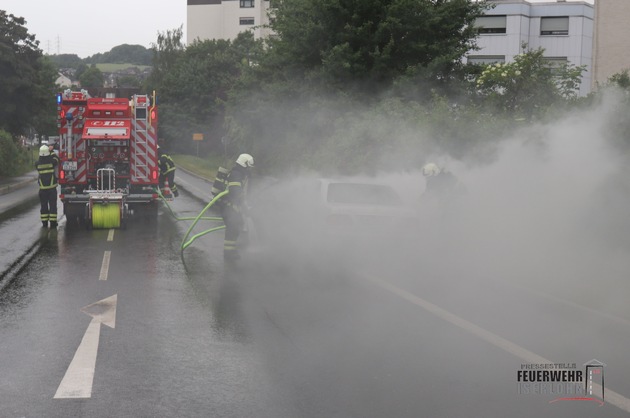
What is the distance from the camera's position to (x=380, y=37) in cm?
2625

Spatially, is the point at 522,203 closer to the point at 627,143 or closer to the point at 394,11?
the point at 627,143

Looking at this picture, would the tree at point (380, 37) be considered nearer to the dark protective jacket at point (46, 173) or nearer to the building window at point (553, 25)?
the dark protective jacket at point (46, 173)

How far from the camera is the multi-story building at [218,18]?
107312 mm

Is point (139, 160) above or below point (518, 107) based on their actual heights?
below

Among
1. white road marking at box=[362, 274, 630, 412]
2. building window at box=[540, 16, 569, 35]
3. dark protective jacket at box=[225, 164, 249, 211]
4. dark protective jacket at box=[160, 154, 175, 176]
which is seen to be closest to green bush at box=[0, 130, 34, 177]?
dark protective jacket at box=[160, 154, 175, 176]

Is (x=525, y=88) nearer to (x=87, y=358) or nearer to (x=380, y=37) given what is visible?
(x=380, y=37)

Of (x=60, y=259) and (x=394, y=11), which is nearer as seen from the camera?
(x=60, y=259)

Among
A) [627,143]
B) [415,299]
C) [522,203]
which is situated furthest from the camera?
[522,203]

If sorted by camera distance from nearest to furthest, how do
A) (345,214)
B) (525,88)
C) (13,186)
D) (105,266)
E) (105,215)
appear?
(105,266) < (345,214) < (105,215) < (525,88) < (13,186)

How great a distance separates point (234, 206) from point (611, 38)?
27850 millimetres

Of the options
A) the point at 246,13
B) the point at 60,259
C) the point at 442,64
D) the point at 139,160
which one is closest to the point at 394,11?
the point at 442,64

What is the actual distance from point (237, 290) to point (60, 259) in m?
4.10

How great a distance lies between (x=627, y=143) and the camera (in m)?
12.5

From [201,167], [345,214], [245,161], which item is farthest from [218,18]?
[345,214]
